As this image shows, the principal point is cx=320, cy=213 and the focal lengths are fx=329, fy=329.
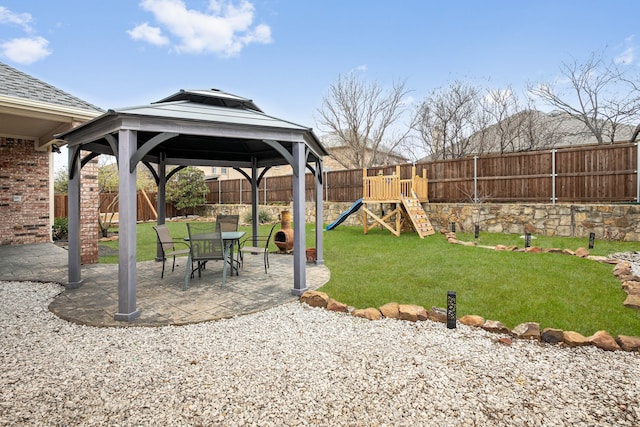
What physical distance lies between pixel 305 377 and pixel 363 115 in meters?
20.7

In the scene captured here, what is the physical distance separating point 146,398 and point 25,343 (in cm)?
186

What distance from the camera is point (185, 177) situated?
2084 centimetres

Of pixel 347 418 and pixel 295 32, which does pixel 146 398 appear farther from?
pixel 295 32

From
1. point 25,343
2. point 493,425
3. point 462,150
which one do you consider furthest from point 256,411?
point 462,150

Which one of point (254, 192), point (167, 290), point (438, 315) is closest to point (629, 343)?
point (438, 315)

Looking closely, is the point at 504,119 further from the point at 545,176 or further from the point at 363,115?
the point at 363,115

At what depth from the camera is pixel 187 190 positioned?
20422 mm

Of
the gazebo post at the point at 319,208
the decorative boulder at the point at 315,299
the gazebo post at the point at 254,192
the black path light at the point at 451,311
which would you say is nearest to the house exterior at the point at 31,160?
the gazebo post at the point at 254,192

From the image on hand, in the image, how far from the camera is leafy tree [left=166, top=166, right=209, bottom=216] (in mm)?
20358

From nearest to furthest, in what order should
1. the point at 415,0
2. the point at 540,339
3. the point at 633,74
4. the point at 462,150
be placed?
the point at 540,339 → the point at 415,0 → the point at 633,74 → the point at 462,150

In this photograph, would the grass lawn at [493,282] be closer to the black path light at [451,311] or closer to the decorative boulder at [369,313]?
the decorative boulder at [369,313]

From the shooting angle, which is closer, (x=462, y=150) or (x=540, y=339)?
(x=540, y=339)

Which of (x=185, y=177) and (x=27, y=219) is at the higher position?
(x=185, y=177)

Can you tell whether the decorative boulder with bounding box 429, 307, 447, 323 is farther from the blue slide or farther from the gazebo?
the blue slide
